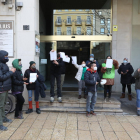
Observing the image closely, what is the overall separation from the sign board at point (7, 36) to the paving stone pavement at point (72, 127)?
2.39 meters

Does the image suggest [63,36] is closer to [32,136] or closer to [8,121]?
[8,121]

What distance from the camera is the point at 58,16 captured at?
8.05 metres

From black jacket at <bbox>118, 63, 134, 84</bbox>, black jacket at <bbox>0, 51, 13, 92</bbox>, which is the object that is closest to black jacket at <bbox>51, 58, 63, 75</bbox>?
black jacket at <bbox>0, 51, 13, 92</bbox>

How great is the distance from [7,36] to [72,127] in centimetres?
377

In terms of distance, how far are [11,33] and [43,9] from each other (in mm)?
2987

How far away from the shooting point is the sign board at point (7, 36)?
18.9 ft

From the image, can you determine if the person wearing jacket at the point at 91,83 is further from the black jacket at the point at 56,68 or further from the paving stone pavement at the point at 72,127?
the black jacket at the point at 56,68

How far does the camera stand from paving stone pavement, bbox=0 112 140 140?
383 cm

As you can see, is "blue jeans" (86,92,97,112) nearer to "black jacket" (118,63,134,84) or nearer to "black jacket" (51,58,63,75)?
"black jacket" (51,58,63,75)

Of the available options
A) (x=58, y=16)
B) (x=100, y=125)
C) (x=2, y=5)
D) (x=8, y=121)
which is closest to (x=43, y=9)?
(x=58, y=16)

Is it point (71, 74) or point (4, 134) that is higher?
point (71, 74)

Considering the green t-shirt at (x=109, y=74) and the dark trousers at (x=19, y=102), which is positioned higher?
the green t-shirt at (x=109, y=74)

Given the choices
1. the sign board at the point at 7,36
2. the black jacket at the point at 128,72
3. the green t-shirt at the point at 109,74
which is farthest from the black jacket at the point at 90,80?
the sign board at the point at 7,36

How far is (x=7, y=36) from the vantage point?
5.79m
